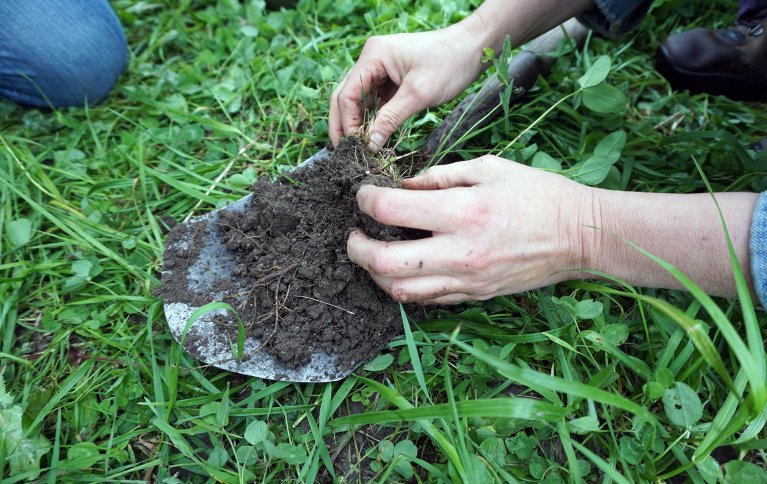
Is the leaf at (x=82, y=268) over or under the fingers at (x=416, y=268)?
under

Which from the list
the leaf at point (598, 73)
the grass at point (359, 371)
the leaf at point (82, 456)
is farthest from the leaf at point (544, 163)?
the leaf at point (82, 456)

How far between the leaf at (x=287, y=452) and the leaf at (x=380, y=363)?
256mm

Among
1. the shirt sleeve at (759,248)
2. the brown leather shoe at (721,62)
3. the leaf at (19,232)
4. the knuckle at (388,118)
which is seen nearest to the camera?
the shirt sleeve at (759,248)

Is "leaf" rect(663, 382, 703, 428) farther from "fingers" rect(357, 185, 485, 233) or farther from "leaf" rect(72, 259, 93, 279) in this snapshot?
"leaf" rect(72, 259, 93, 279)

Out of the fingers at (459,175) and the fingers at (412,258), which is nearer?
the fingers at (412,258)

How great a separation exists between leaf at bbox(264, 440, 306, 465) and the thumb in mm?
819

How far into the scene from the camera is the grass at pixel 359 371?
1175mm

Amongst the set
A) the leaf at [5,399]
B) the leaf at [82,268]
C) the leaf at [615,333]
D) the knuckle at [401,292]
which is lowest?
the leaf at [5,399]

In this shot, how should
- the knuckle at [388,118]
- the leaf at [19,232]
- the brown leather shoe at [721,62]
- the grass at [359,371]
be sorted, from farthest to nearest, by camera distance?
the brown leather shoe at [721,62] → the leaf at [19,232] → the knuckle at [388,118] → the grass at [359,371]

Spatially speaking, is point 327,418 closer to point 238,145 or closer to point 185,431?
point 185,431

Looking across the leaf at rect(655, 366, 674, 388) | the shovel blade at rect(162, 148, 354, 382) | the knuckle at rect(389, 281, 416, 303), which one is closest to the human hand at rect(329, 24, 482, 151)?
the shovel blade at rect(162, 148, 354, 382)

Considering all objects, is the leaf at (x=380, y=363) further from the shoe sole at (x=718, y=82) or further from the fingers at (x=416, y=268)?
the shoe sole at (x=718, y=82)

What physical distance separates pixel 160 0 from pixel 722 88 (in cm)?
259

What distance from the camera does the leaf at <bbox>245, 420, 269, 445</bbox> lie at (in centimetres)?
125
